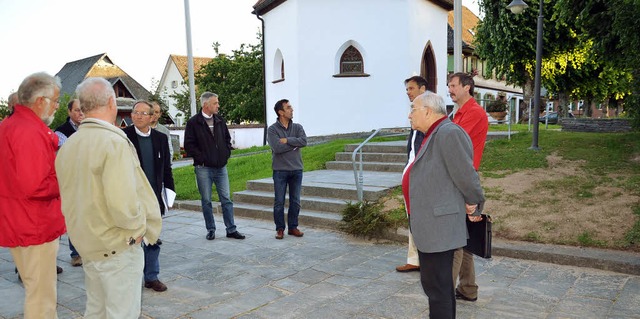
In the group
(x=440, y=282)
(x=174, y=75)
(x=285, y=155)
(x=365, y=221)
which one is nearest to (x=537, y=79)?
(x=365, y=221)

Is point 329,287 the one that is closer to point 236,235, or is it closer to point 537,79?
point 236,235

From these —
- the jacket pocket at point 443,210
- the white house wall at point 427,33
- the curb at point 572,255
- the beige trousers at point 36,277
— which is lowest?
the curb at point 572,255

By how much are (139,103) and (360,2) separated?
1333cm

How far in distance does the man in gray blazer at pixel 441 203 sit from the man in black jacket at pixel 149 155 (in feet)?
9.56

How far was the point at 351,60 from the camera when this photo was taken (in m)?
17.5

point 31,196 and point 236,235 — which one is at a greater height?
point 31,196

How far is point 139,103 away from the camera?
4.88m

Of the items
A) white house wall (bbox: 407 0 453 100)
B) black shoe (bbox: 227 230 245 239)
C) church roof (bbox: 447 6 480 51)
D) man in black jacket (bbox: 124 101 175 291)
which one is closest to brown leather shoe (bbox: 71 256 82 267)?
man in black jacket (bbox: 124 101 175 291)

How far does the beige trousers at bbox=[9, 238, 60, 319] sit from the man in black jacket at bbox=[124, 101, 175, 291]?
1.46 meters

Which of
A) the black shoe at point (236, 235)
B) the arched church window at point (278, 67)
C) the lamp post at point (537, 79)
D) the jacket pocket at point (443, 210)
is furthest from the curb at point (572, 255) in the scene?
the arched church window at point (278, 67)

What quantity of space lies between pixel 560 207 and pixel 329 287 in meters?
3.85

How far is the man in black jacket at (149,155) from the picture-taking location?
4781 mm

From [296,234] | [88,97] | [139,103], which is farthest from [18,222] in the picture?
[296,234]

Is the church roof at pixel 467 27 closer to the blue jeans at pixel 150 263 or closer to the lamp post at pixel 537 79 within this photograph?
the lamp post at pixel 537 79
